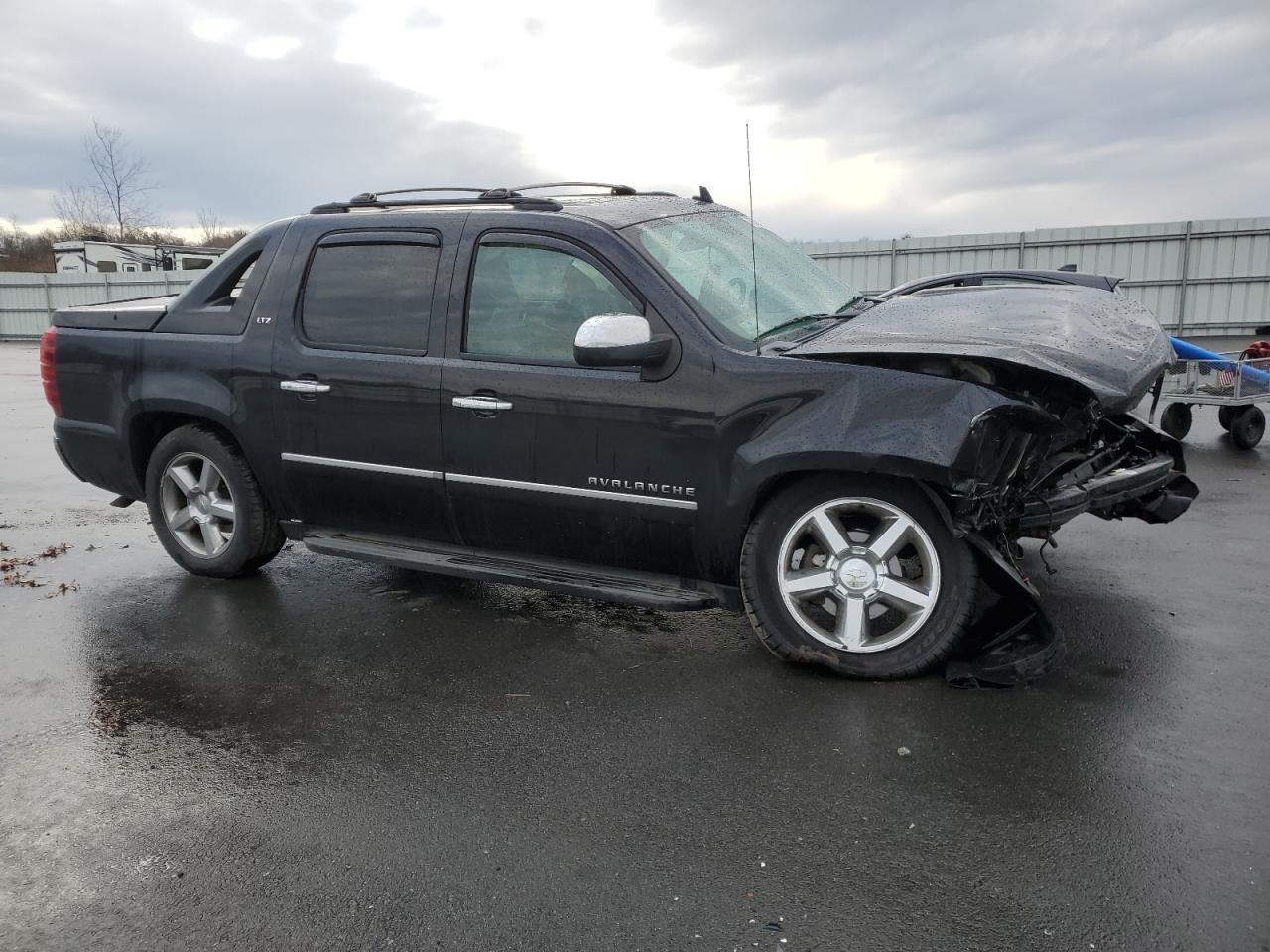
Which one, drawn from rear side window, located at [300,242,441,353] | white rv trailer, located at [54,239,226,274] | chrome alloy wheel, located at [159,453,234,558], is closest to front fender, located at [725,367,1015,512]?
rear side window, located at [300,242,441,353]

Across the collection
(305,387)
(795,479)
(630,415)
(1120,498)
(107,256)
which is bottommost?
(1120,498)

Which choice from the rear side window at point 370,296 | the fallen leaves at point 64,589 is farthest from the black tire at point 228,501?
the rear side window at point 370,296

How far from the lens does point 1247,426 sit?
895 cm

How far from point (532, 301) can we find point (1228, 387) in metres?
7.02

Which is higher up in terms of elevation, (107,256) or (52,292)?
(107,256)

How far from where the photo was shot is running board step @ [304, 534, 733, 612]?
3.94 metres

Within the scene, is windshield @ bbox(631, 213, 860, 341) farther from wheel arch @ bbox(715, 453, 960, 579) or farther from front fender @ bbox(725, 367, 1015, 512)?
wheel arch @ bbox(715, 453, 960, 579)

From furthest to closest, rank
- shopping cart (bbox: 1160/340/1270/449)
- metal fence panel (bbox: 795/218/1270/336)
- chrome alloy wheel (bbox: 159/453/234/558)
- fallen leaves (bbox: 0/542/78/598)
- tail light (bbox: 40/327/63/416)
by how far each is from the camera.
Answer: metal fence panel (bbox: 795/218/1270/336) → shopping cart (bbox: 1160/340/1270/449) → tail light (bbox: 40/327/63/416) → fallen leaves (bbox: 0/542/78/598) → chrome alloy wheel (bbox: 159/453/234/558)

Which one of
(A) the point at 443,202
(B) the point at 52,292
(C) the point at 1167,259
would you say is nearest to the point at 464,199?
(A) the point at 443,202

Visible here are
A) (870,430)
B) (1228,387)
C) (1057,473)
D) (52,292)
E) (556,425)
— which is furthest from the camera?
(52,292)

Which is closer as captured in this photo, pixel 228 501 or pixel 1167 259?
pixel 228 501

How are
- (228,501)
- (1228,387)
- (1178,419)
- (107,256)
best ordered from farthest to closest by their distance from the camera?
(107,256), (1178,419), (1228,387), (228,501)

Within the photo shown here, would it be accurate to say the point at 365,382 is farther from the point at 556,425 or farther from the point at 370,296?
the point at 556,425

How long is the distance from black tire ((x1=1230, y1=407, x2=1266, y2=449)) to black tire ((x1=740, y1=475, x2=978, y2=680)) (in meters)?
6.82
